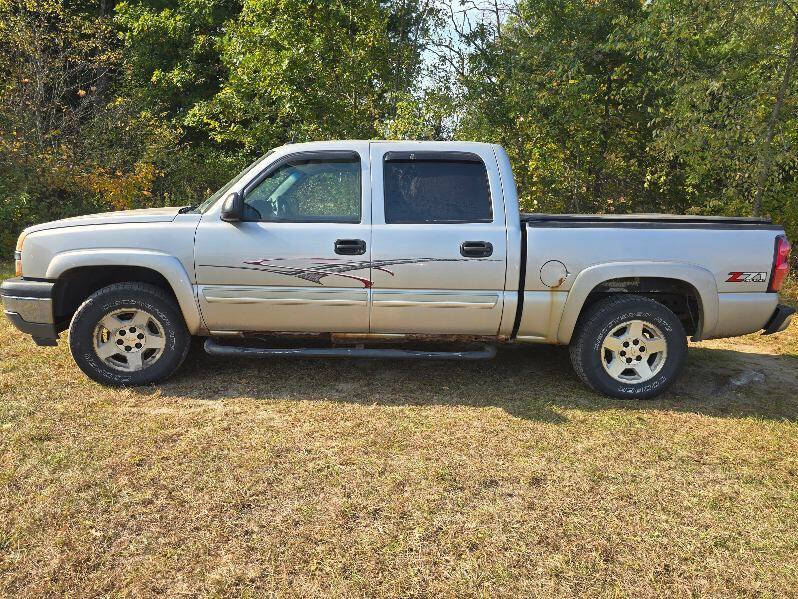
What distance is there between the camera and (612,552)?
8.94ft

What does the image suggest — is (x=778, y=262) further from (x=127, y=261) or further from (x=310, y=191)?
(x=127, y=261)

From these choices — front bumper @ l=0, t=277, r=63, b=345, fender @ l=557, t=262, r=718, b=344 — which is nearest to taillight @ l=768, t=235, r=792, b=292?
fender @ l=557, t=262, r=718, b=344

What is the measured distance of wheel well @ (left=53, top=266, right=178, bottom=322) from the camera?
449cm

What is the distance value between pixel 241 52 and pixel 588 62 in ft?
19.8

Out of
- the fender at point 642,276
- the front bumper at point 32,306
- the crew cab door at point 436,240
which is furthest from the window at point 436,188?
the front bumper at point 32,306

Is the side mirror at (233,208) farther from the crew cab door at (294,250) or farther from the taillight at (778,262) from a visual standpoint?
the taillight at (778,262)

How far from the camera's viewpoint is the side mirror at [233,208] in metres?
4.26

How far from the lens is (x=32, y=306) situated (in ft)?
14.4

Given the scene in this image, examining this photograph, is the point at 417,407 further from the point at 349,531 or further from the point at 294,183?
the point at 294,183

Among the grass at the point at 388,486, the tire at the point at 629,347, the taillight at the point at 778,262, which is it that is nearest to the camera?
the grass at the point at 388,486

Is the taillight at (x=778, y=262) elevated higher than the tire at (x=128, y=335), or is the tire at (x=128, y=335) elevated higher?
the taillight at (x=778, y=262)

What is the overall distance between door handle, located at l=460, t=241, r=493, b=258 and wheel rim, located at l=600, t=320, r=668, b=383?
114cm

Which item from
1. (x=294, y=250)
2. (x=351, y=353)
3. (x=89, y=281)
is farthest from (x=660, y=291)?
(x=89, y=281)

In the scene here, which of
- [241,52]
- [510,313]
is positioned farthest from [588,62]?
[510,313]
